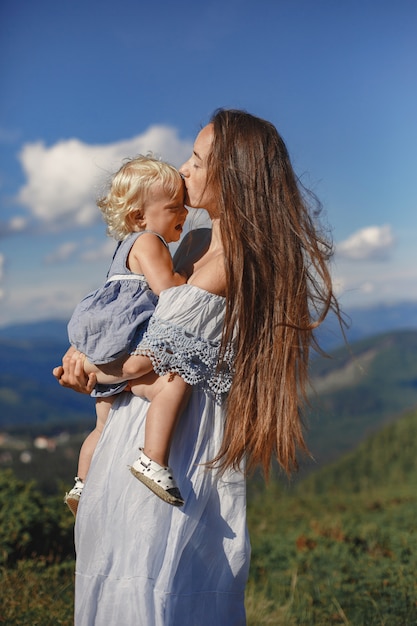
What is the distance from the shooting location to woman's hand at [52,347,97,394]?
268 cm

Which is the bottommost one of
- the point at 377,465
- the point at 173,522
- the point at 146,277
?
the point at 173,522

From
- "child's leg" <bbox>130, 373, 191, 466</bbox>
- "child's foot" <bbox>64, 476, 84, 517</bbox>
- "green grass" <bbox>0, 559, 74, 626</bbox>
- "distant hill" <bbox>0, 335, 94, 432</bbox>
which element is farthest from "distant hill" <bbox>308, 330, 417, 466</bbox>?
"child's leg" <bbox>130, 373, 191, 466</bbox>

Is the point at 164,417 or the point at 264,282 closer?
the point at 164,417

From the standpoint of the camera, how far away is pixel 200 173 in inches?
107

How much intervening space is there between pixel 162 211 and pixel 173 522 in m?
1.07

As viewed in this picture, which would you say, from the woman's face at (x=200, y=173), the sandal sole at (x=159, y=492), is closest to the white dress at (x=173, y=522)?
the sandal sole at (x=159, y=492)

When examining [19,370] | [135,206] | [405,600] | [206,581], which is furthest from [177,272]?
[19,370]

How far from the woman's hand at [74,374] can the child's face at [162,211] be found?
0.52 metres

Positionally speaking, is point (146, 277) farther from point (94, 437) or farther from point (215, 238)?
point (94, 437)

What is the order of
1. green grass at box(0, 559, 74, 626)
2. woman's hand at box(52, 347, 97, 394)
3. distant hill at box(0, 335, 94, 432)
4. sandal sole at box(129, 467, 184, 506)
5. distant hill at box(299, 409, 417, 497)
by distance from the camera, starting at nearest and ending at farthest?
sandal sole at box(129, 467, 184, 506) < woman's hand at box(52, 347, 97, 394) < green grass at box(0, 559, 74, 626) < distant hill at box(299, 409, 417, 497) < distant hill at box(0, 335, 94, 432)

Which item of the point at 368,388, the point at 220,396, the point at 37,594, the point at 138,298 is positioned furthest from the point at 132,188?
the point at 368,388

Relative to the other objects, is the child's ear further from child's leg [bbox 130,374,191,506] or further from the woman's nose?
child's leg [bbox 130,374,191,506]

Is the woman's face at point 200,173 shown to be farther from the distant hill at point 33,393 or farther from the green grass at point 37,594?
the distant hill at point 33,393

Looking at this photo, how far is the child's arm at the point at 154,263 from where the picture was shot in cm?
261
